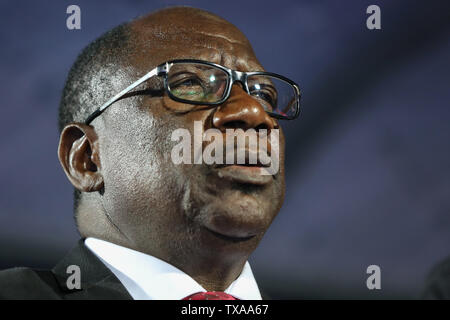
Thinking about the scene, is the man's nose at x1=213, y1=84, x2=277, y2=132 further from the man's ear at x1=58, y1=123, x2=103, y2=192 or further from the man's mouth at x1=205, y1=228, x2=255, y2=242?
the man's ear at x1=58, y1=123, x2=103, y2=192

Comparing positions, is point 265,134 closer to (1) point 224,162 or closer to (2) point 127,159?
(1) point 224,162

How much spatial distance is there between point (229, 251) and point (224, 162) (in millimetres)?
253

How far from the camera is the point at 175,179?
5.13 ft

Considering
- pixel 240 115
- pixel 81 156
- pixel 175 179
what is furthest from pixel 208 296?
pixel 81 156

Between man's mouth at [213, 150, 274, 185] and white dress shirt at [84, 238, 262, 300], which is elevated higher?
man's mouth at [213, 150, 274, 185]

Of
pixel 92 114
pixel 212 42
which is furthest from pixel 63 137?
pixel 212 42

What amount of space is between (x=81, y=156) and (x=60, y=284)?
41cm

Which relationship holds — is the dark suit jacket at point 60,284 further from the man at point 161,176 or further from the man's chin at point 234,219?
the man's chin at point 234,219

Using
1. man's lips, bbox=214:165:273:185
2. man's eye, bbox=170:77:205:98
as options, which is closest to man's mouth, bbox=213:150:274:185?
man's lips, bbox=214:165:273:185

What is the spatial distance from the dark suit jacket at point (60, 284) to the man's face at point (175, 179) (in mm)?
125

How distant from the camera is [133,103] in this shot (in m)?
1.68

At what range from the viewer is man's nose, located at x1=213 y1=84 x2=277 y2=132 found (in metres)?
1.59

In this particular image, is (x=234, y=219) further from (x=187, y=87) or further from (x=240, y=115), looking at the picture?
(x=187, y=87)

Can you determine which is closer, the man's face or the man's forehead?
the man's face
